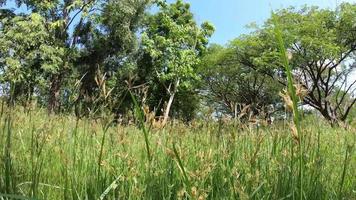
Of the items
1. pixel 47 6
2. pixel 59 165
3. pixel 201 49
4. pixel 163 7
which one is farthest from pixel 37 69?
pixel 59 165

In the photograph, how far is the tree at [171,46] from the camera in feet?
116

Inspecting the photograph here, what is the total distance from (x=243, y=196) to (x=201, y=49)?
1594 inches

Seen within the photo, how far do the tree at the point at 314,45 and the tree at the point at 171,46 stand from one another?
207 inches

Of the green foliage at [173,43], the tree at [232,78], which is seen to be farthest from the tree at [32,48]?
the tree at [232,78]

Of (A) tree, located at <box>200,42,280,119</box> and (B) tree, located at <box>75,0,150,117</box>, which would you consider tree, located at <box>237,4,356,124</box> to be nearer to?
(A) tree, located at <box>200,42,280,119</box>

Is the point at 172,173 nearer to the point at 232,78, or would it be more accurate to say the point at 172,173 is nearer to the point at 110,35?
the point at 110,35

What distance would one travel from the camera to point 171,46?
36.3m

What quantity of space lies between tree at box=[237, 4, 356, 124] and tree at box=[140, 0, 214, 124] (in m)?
5.26

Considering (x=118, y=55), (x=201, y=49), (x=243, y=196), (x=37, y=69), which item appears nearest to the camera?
(x=243, y=196)

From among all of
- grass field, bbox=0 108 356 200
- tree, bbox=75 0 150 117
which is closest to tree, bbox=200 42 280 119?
tree, bbox=75 0 150 117

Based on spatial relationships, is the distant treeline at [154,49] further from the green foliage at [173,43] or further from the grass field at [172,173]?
the grass field at [172,173]

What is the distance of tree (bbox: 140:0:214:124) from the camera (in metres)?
35.4

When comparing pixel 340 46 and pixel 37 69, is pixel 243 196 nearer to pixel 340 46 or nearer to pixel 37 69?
pixel 37 69

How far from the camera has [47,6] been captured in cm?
2719
